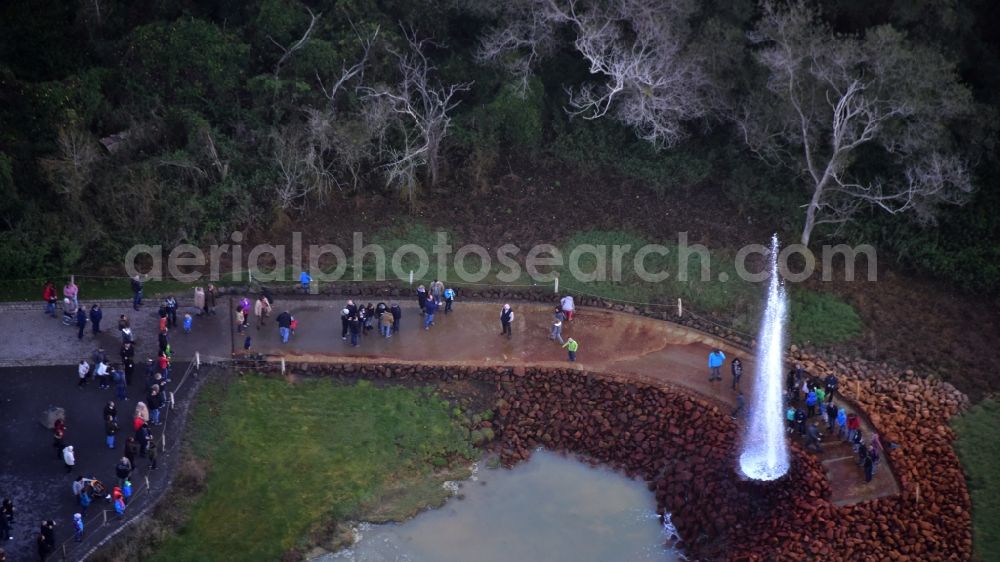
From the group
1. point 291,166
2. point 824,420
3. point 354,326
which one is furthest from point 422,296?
point 824,420

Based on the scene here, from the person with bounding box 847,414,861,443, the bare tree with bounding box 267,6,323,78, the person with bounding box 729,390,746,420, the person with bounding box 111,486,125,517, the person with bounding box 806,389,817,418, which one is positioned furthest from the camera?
the bare tree with bounding box 267,6,323,78

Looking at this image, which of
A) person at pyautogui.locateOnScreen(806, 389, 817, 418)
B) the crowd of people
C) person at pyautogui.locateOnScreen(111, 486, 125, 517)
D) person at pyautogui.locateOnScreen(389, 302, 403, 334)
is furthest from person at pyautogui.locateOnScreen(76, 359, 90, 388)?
person at pyautogui.locateOnScreen(806, 389, 817, 418)

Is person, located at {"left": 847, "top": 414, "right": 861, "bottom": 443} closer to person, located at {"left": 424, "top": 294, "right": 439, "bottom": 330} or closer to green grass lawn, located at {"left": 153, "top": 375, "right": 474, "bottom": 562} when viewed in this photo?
green grass lawn, located at {"left": 153, "top": 375, "right": 474, "bottom": 562}

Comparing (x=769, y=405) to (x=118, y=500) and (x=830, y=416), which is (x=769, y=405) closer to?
(x=830, y=416)

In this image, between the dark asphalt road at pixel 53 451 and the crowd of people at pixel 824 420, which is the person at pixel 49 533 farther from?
the crowd of people at pixel 824 420

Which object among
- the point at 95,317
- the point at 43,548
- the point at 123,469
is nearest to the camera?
the point at 43,548
